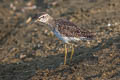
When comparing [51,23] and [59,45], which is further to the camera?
[59,45]

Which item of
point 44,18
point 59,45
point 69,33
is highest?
point 44,18

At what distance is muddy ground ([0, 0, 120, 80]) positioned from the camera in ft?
18.3

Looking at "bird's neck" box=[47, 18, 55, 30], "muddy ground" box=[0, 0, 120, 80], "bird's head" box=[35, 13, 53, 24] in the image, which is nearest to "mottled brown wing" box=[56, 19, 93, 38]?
"bird's neck" box=[47, 18, 55, 30]

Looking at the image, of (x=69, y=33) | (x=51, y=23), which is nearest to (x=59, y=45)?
(x=51, y=23)

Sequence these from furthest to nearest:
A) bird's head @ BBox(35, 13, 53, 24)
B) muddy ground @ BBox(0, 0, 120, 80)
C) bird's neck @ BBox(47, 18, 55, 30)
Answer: bird's head @ BBox(35, 13, 53, 24), bird's neck @ BBox(47, 18, 55, 30), muddy ground @ BBox(0, 0, 120, 80)

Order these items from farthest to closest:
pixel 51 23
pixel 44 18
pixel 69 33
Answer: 1. pixel 44 18
2. pixel 51 23
3. pixel 69 33

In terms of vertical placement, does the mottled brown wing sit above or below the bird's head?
below

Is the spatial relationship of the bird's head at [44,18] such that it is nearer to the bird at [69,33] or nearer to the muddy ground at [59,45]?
the bird at [69,33]

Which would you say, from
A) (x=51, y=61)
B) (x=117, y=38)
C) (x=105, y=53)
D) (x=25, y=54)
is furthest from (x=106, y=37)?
(x=25, y=54)

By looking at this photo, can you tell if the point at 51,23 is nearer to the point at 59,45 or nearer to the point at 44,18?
the point at 44,18

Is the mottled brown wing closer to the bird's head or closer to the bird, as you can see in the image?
the bird

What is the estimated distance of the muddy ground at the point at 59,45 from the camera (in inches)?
Result: 220

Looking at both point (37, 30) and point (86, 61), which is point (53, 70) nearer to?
point (86, 61)

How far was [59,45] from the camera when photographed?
24.0 ft
